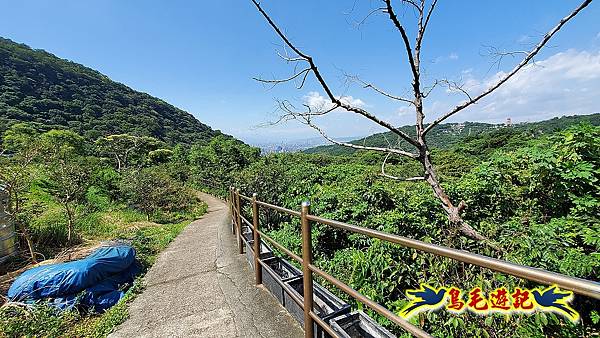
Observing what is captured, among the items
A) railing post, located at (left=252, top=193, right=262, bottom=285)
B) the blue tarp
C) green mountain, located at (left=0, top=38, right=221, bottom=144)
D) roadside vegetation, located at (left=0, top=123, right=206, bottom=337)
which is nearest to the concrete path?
railing post, located at (left=252, top=193, right=262, bottom=285)

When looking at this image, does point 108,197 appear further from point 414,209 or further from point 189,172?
point 414,209

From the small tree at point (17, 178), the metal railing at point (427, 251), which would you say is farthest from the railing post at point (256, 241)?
the small tree at point (17, 178)

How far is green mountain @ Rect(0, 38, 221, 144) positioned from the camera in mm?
35656

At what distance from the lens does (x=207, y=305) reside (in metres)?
2.69

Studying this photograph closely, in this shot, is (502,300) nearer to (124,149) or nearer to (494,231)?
(494,231)

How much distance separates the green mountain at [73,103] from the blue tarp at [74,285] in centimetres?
3526

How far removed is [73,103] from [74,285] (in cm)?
5253

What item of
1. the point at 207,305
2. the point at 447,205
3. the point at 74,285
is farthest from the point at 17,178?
the point at 447,205

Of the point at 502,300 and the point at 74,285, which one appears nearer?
the point at 502,300

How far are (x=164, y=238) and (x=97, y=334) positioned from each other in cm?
436

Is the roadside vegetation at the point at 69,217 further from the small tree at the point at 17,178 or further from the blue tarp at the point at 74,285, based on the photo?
the blue tarp at the point at 74,285

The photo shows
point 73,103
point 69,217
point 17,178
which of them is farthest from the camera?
point 73,103

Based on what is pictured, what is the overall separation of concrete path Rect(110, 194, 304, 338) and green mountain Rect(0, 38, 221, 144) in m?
36.1

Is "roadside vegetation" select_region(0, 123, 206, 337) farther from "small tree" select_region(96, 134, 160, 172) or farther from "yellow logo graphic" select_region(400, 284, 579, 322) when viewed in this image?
"small tree" select_region(96, 134, 160, 172)
